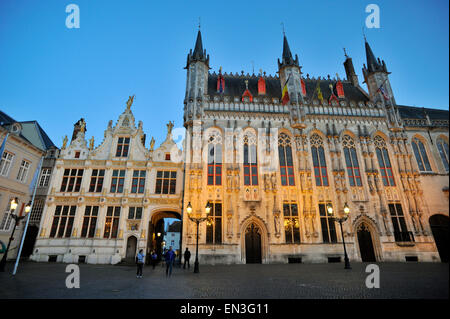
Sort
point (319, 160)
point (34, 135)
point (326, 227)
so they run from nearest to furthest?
point (326, 227), point (319, 160), point (34, 135)

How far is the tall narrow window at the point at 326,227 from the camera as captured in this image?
20828mm

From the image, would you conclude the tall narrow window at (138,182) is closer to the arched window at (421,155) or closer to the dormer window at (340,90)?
the dormer window at (340,90)

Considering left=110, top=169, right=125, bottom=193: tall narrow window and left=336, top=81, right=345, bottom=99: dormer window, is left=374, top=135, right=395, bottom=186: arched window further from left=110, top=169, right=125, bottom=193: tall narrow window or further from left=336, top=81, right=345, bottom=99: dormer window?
left=110, top=169, right=125, bottom=193: tall narrow window

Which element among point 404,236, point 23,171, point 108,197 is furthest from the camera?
point 108,197

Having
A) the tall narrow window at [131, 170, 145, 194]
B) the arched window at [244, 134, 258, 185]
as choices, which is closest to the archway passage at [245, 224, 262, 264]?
the arched window at [244, 134, 258, 185]

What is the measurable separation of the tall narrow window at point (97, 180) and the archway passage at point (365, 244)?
86.3 feet

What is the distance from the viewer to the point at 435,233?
823 inches

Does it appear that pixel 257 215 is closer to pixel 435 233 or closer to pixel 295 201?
pixel 295 201

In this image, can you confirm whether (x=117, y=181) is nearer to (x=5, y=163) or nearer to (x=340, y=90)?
(x=5, y=163)

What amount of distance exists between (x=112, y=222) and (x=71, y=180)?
6392 millimetres

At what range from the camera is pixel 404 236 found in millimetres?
21141

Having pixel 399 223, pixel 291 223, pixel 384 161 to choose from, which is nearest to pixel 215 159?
pixel 291 223

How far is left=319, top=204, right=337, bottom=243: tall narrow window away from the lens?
2083cm

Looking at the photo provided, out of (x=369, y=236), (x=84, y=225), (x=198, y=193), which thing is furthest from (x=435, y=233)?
(x=84, y=225)
